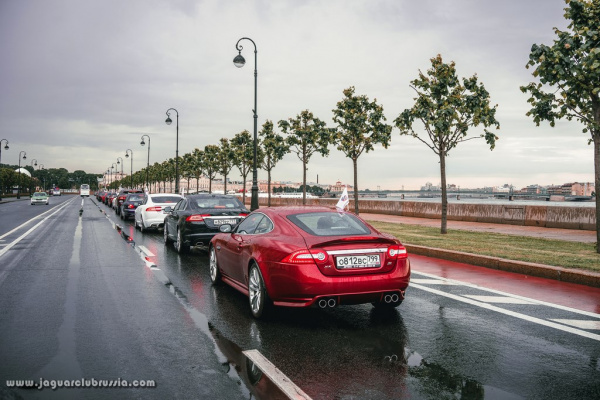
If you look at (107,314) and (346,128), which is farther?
(346,128)

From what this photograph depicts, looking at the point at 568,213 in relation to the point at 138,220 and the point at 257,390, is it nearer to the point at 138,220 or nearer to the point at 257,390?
the point at 138,220

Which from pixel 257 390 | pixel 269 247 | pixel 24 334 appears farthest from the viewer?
pixel 269 247

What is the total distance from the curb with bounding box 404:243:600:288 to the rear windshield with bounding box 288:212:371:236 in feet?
14.4

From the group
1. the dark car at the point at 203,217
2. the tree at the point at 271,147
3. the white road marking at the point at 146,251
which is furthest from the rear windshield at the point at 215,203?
the tree at the point at 271,147

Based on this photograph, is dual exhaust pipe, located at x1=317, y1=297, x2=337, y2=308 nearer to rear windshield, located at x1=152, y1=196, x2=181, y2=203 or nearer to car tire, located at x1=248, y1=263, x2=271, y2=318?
car tire, located at x1=248, y1=263, x2=271, y2=318

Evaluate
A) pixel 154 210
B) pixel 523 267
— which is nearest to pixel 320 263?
pixel 523 267

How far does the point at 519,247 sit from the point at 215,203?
746cm

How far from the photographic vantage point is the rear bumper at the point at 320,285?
17.4ft

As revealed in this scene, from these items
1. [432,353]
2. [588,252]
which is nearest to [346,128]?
[588,252]

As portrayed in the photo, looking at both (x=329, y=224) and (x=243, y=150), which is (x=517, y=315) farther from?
(x=243, y=150)

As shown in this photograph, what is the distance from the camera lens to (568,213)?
18.4 m

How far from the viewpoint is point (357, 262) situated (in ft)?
18.0

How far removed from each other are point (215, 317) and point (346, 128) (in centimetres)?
2150

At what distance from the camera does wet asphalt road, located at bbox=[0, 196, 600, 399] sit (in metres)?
3.84
